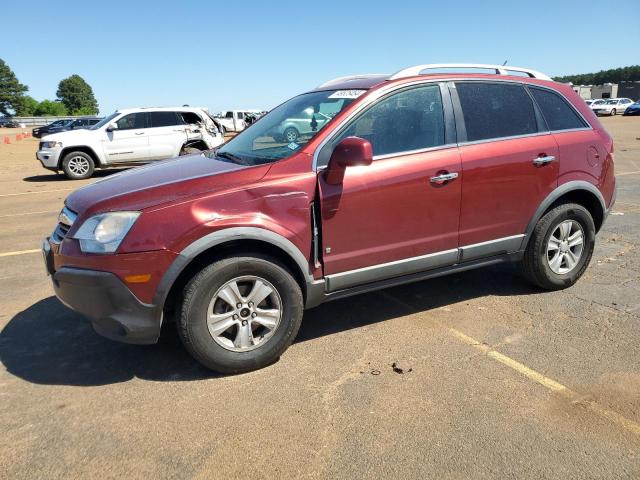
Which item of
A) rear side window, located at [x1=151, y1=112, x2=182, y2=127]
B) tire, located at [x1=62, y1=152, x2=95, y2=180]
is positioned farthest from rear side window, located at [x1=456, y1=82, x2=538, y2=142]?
tire, located at [x1=62, y1=152, x2=95, y2=180]

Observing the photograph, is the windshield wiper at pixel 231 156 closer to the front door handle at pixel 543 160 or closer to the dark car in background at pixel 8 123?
the front door handle at pixel 543 160

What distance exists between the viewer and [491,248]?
4043mm

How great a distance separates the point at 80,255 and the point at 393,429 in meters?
2.05

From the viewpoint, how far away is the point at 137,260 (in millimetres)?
2922

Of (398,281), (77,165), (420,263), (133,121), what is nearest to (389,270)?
(398,281)

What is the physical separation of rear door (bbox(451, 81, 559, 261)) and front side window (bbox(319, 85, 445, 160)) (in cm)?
20

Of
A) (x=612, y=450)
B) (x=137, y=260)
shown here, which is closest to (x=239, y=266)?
(x=137, y=260)

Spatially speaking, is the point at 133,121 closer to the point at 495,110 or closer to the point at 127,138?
the point at 127,138

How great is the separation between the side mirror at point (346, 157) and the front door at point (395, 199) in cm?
6

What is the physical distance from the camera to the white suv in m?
13.3

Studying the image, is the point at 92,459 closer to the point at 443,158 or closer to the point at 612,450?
the point at 612,450

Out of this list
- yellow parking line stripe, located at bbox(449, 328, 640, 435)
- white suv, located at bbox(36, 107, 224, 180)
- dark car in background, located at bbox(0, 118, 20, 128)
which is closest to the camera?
yellow parking line stripe, located at bbox(449, 328, 640, 435)

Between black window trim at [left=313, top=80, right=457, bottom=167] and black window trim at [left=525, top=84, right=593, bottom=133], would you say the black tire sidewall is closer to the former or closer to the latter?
black window trim at [left=525, top=84, right=593, bottom=133]

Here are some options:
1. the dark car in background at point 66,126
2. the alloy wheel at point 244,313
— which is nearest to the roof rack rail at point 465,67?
the alloy wheel at point 244,313
